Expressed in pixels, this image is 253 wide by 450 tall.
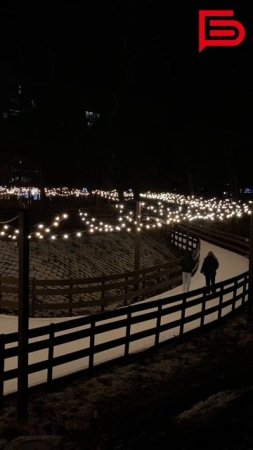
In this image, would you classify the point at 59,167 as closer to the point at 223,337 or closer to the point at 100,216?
the point at 100,216

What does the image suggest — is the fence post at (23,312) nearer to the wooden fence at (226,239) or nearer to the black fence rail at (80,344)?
the black fence rail at (80,344)

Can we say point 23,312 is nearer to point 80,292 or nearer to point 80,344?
point 80,344

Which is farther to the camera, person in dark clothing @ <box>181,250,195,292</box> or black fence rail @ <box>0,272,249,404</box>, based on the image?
person in dark clothing @ <box>181,250,195,292</box>

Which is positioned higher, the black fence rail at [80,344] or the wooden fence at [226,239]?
the black fence rail at [80,344]

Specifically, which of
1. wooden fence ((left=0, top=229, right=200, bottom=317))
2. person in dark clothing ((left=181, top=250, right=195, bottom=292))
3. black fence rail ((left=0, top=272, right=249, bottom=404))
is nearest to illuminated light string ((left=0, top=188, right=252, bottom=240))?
wooden fence ((left=0, top=229, right=200, bottom=317))

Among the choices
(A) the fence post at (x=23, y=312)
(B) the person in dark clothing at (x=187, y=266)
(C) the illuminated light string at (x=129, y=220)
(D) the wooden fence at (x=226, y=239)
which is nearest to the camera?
(A) the fence post at (x=23, y=312)

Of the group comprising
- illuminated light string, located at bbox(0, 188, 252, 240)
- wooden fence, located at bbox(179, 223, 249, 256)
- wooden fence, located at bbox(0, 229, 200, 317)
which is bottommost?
wooden fence, located at bbox(179, 223, 249, 256)

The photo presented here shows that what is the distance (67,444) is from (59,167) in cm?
4749

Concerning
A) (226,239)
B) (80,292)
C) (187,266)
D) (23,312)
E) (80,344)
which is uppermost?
(23,312)

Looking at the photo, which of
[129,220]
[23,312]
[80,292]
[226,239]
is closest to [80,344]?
[80,292]

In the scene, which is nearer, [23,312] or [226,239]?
[23,312]

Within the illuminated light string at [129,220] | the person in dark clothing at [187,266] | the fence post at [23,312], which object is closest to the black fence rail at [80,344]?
the fence post at [23,312]

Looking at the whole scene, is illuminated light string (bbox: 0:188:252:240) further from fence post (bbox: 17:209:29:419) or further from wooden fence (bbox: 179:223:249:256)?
fence post (bbox: 17:209:29:419)

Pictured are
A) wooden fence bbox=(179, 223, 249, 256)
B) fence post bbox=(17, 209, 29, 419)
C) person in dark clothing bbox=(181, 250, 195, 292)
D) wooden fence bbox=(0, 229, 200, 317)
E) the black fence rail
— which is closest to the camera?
fence post bbox=(17, 209, 29, 419)
